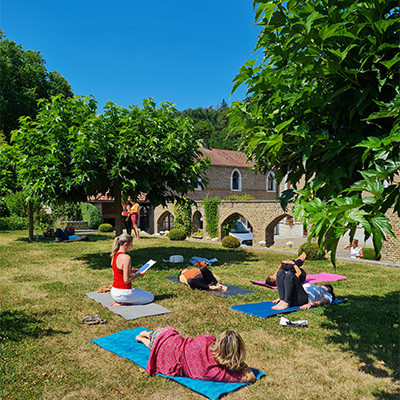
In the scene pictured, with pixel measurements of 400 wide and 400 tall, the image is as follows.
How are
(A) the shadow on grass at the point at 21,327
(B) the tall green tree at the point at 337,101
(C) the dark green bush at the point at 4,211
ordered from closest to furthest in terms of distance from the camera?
(B) the tall green tree at the point at 337,101 → (A) the shadow on grass at the point at 21,327 → (C) the dark green bush at the point at 4,211

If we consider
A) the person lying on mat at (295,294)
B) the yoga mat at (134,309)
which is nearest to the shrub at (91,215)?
the yoga mat at (134,309)

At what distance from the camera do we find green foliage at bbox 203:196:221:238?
2630 cm

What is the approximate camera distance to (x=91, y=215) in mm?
34375

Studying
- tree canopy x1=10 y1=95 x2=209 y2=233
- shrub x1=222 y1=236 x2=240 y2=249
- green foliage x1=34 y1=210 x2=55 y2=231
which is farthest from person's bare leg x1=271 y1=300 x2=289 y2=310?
green foliage x1=34 y1=210 x2=55 y2=231

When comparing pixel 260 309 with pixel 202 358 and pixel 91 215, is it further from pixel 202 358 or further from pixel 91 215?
pixel 91 215

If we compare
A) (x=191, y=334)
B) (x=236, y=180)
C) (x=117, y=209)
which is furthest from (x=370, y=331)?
(x=236, y=180)

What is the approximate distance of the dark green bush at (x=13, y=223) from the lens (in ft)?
99.7

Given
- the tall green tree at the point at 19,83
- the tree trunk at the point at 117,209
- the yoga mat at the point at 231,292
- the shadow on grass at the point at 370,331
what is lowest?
the shadow on grass at the point at 370,331

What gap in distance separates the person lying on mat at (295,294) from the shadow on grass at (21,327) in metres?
4.53

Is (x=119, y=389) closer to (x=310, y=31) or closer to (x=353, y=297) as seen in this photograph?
(x=310, y=31)

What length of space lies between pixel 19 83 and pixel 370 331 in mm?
42946

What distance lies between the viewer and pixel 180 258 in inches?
567

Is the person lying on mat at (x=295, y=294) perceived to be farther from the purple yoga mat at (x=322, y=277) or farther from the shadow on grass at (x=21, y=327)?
the shadow on grass at (x=21, y=327)

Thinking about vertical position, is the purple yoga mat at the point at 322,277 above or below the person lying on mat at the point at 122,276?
below
